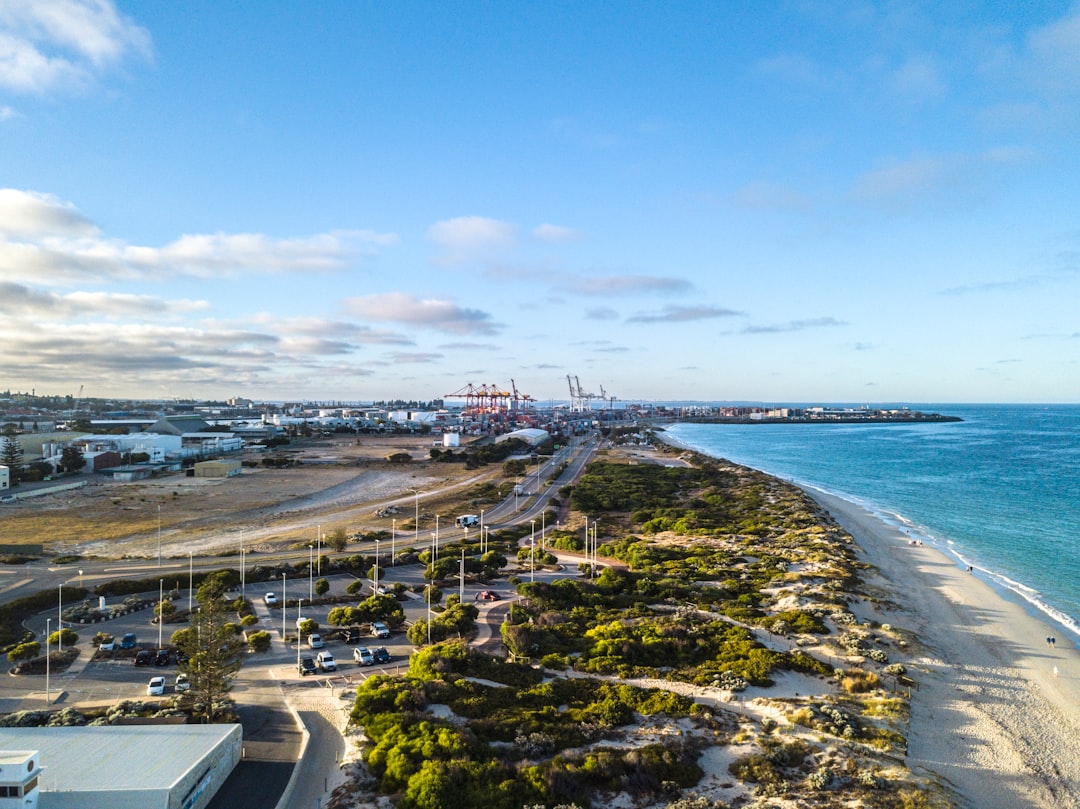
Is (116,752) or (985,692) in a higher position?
(116,752)

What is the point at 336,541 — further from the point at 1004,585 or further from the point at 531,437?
the point at 531,437

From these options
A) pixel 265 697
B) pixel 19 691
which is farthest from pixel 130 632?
pixel 265 697

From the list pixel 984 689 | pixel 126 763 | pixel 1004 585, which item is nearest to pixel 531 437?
pixel 1004 585

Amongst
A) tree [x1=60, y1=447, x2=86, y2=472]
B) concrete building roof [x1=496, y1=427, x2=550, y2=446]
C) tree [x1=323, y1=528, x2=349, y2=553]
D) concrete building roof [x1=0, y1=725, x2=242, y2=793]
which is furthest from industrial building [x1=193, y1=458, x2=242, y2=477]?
concrete building roof [x1=0, y1=725, x2=242, y2=793]

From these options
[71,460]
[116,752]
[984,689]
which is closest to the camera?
[116,752]

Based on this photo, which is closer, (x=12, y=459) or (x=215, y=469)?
(x=12, y=459)

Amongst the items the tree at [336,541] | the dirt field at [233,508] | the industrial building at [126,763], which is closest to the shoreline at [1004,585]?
the industrial building at [126,763]

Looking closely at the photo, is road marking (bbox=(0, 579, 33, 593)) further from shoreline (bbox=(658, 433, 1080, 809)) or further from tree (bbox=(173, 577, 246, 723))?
shoreline (bbox=(658, 433, 1080, 809))

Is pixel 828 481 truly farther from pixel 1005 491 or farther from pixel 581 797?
pixel 581 797
